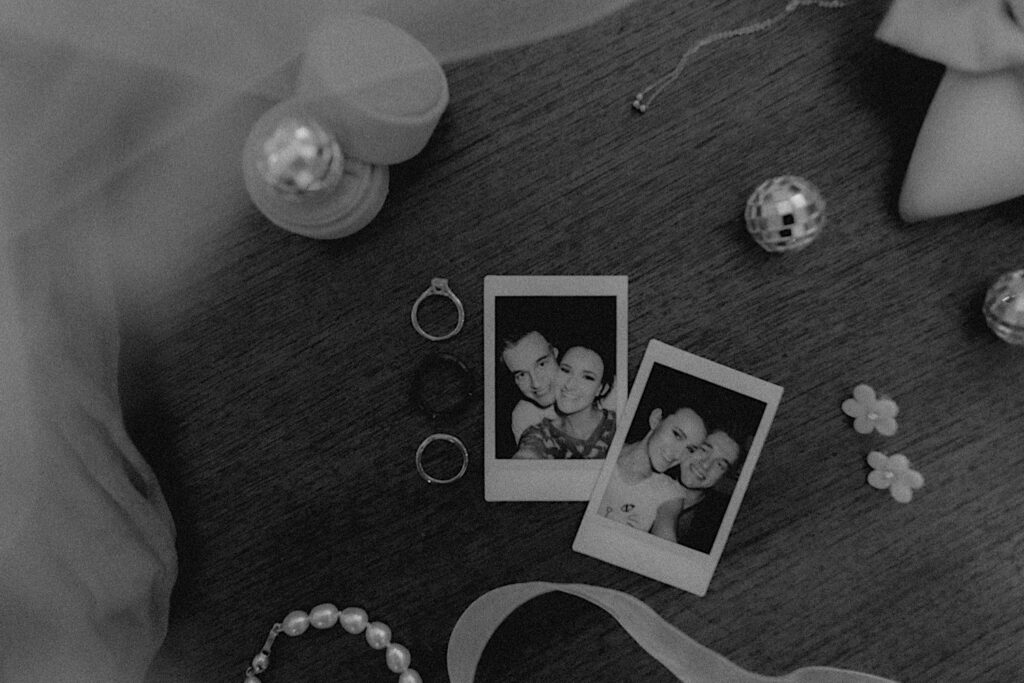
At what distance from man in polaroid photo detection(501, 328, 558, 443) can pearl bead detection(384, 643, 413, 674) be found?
24 cm

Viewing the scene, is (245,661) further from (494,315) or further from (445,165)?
(445,165)

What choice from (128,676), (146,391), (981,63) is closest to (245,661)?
(128,676)

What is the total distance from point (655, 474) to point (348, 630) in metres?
0.34

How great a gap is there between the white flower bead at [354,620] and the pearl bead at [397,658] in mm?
34

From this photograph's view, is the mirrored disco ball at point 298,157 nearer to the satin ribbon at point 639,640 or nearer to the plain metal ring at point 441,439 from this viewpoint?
the plain metal ring at point 441,439

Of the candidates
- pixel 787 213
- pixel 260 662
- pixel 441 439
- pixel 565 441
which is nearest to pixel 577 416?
pixel 565 441

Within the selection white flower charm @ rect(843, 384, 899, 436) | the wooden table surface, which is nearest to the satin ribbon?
the wooden table surface

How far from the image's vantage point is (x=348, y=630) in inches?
29.2

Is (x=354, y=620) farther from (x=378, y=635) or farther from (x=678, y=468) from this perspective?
(x=678, y=468)

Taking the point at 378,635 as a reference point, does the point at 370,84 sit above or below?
above

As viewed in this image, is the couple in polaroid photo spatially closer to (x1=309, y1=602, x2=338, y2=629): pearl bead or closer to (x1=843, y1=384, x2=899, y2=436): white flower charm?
(x1=843, y1=384, x2=899, y2=436): white flower charm

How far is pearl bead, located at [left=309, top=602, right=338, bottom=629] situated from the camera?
0.74 meters

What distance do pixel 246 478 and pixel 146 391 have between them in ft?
0.44

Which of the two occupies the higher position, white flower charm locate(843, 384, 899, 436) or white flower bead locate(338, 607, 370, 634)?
white flower charm locate(843, 384, 899, 436)
